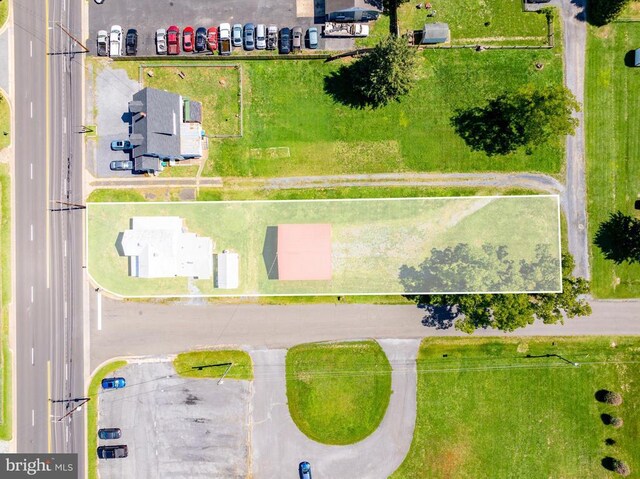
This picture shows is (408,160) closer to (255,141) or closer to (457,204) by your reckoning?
(457,204)

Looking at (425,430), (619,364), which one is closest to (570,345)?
(619,364)

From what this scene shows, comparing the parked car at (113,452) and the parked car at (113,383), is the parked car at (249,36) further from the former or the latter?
the parked car at (113,452)

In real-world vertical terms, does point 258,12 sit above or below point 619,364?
above

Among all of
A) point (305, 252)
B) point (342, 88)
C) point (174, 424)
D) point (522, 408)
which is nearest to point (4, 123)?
point (305, 252)

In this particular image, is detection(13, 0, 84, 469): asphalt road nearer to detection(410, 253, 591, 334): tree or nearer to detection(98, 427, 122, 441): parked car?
detection(98, 427, 122, 441): parked car

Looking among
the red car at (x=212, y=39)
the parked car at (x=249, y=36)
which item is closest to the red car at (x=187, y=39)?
the red car at (x=212, y=39)

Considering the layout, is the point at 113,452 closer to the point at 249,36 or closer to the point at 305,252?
the point at 305,252
